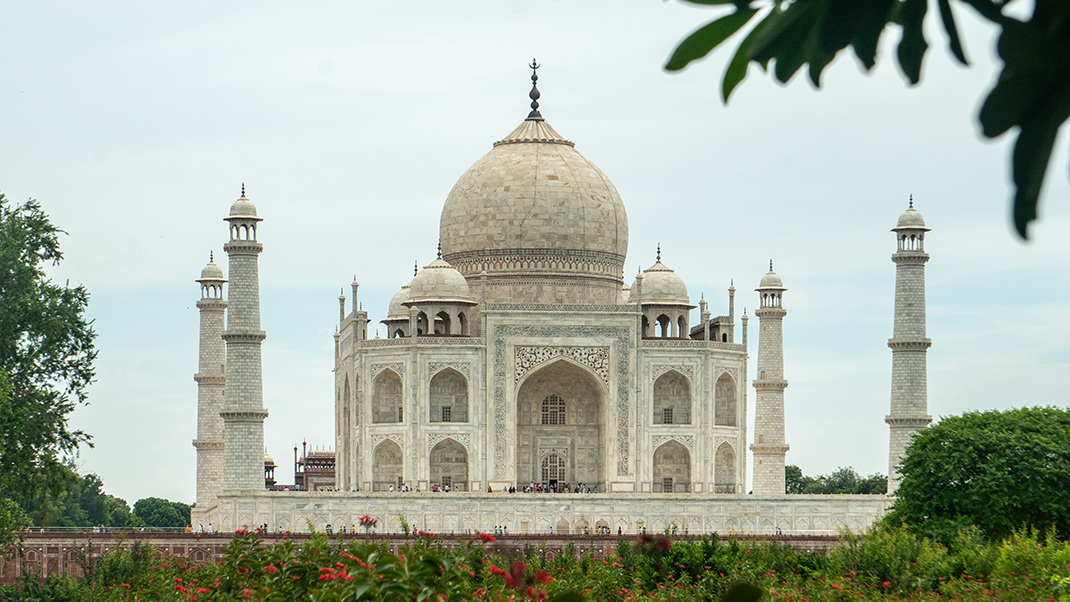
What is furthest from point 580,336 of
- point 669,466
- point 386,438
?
point 386,438

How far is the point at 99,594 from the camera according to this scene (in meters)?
18.7

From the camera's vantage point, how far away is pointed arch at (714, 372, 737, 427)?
125 feet

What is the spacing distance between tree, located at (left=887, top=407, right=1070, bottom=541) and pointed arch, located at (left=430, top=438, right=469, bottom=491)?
1201 cm

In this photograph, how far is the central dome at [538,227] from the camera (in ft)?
127

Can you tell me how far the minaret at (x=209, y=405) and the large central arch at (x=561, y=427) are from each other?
8.30 meters

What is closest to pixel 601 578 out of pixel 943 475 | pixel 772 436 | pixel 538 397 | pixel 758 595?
pixel 943 475

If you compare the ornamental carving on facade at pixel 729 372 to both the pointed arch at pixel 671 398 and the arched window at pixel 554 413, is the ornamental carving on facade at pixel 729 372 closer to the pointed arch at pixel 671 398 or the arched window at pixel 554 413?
the pointed arch at pixel 671 398

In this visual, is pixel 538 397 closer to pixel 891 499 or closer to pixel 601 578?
pixel 891 499

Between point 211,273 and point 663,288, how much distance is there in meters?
12.4

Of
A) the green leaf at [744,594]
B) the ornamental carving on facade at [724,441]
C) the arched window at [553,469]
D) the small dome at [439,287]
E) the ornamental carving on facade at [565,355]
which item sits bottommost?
the arched window at [553,469]

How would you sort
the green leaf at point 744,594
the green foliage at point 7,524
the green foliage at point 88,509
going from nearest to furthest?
the green leaf at point 744,594 < the green foliage at point 7,524 < the green foliage at point 88,509

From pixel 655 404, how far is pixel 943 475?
12075 mm

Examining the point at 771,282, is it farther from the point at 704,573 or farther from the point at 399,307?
the point at 704,573

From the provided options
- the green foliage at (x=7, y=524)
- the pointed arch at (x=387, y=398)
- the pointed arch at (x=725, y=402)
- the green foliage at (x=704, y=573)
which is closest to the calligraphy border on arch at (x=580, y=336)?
the pointed arch at (x=387, y=398)
